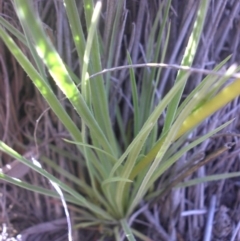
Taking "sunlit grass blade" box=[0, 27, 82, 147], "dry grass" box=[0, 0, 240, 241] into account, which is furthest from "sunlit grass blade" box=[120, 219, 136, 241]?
"sunlit grass blade" box=[0, 27, 82, 147]

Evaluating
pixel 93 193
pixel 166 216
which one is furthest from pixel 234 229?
pixel 93 193

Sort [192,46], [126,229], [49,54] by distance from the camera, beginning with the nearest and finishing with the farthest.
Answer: [49,54]
[192,46]
[126,229]

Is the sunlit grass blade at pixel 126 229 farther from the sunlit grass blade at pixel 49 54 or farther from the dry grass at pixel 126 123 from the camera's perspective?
the sunlit grass blade at pixel 49 54

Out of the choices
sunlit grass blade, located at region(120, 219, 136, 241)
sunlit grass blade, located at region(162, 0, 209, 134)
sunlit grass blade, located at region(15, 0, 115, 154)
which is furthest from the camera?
sunlit grass blade, located at region(120, 219, 136, 241)

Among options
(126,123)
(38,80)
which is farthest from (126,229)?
(38,80)

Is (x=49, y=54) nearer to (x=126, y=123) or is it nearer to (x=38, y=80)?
(x=38, y=80)

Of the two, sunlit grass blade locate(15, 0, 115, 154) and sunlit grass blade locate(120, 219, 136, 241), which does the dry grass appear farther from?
sunlit grass blade locate(15, 0, 115, 154)

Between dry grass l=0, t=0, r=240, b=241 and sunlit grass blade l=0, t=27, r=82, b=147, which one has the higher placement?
sunlit grass blade l=0, t=27, r=82, b=147

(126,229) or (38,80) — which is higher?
(38,80)

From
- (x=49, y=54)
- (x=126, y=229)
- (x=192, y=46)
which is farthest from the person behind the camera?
(x=126, y=229)

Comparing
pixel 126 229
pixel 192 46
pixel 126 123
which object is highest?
pixel 192 46
